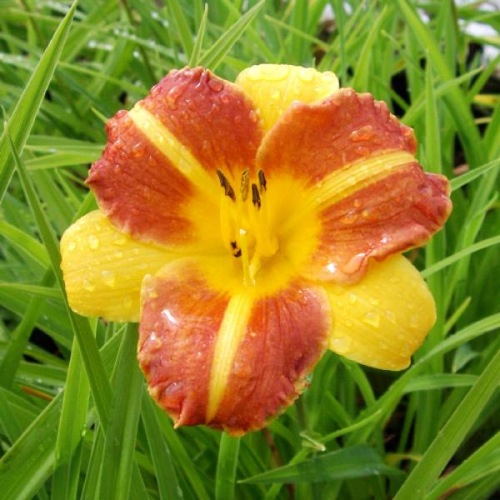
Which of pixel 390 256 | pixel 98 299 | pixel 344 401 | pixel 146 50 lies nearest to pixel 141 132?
pixel 98 299

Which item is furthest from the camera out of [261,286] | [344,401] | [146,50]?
[146,50]

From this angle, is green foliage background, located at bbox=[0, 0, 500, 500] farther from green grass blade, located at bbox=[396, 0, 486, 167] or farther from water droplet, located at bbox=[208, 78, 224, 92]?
water droplet, located at bbox=[208, 78, 224, 92]

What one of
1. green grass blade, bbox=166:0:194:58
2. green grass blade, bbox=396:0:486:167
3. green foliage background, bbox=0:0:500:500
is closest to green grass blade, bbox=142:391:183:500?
green foliage background, bbox=0:0:500:500

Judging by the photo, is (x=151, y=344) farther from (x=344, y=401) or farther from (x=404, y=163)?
(x=344, y=401)

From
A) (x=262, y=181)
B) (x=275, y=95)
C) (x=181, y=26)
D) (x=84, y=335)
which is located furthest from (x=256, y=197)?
(x=181, y=26)

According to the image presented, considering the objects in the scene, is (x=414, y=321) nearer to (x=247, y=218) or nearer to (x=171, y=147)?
(x=247, y=218)

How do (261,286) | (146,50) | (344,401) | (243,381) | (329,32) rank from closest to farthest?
(243,381)
(261,286)
(344,401)
(146,50)
(329,32)

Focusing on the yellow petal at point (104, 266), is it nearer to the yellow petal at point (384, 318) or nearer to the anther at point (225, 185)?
the anther at point (225, 185)

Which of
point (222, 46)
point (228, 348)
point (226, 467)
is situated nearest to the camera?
point (228, 348)
